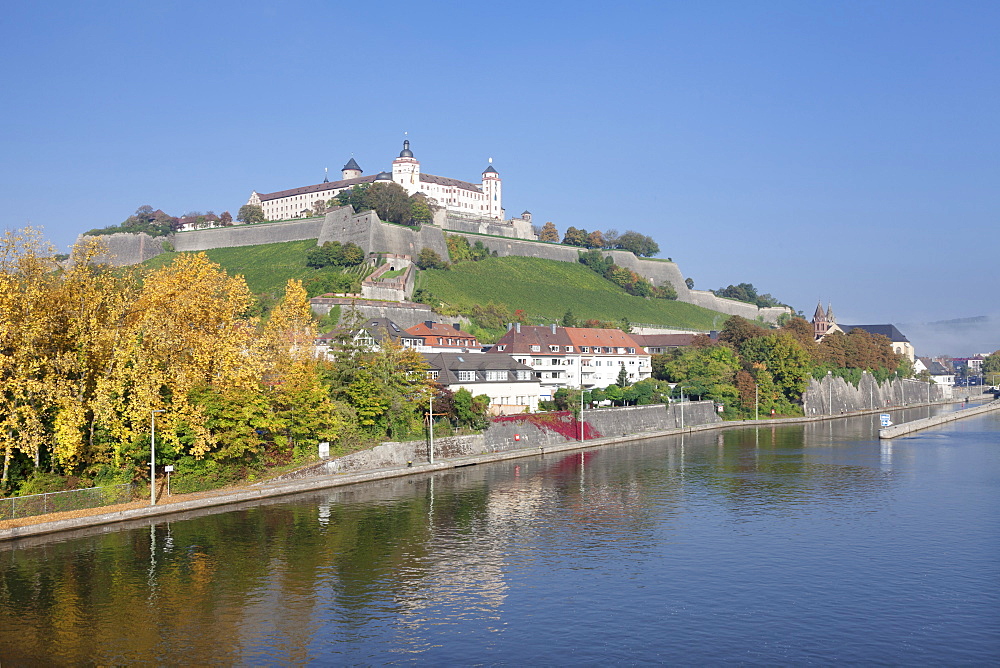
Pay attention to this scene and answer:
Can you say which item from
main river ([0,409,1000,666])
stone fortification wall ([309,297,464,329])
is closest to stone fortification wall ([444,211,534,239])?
stone fortification wall ([309,297,464,329])

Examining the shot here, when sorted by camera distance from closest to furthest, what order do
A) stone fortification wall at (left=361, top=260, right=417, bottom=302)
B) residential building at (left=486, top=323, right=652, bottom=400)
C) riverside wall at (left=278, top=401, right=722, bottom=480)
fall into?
riverside wall at (left=278, top=401, right=722, bottom=480) < residential building at (left=486, top=323, right=652, bottom=400) < stone fortification wall at (left=361, top=260, right=417, bottom=302)

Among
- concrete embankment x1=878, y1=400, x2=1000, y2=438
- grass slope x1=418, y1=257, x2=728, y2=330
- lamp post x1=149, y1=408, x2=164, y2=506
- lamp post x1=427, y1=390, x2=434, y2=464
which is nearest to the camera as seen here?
lamp post x1=149, y1=408, x2=164, y2=506

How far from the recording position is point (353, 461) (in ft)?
155

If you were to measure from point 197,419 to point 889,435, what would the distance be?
63.1 meters

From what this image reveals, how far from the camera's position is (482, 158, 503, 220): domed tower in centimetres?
18138

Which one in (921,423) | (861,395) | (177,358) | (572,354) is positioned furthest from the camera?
(861,395)

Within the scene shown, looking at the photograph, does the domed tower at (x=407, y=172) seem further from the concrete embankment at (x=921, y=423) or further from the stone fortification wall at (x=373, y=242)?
the concrete embankment at (x=921, y=423)

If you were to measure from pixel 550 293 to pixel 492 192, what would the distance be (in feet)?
177

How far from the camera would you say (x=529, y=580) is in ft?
90.7

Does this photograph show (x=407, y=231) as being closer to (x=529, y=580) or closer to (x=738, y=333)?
(x=738, y=333)

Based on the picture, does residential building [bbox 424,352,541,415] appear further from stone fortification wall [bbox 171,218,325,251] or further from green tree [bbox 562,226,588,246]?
green tree [bbox 562,226,588,246]

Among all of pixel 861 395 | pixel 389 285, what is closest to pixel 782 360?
pixel 861 395

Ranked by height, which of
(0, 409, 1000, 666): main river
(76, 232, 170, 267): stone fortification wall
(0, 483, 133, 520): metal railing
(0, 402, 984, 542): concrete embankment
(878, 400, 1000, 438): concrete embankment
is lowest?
(0, 409, 1000, 666): main river

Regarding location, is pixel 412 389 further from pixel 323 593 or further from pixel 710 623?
pixel 710 623
